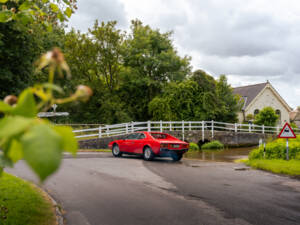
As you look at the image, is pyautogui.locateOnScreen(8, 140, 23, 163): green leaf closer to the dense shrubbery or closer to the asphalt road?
the asphalt road

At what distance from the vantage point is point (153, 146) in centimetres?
1434

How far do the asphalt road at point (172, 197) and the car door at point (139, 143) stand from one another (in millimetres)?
3503

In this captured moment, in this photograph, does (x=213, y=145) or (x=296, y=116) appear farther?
(x=296, y=116)

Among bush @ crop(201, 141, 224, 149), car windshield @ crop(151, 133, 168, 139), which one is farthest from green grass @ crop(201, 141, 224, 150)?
car windshield @ crop(151, 133, 168, 139)

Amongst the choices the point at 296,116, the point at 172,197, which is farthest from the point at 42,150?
the point at 296,116

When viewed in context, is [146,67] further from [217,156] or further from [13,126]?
[13,126]

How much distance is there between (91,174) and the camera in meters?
10.4

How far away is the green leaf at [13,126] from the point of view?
2.27 ft

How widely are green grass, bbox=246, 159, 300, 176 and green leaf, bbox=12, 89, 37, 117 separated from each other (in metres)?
12.2

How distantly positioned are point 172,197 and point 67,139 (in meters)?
6.97

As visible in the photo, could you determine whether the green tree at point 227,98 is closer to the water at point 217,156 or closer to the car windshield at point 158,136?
the water at point 217,156

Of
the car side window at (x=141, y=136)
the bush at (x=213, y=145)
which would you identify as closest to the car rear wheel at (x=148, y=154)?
the car side window at (x=141, y=136)

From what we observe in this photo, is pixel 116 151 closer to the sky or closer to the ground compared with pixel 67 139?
closer to the ground

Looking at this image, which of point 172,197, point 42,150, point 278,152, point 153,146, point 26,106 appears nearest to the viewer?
point 42,150
